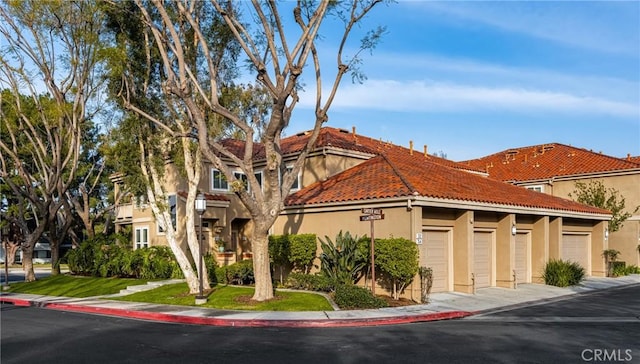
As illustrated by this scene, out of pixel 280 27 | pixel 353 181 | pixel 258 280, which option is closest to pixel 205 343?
pixel 258 280

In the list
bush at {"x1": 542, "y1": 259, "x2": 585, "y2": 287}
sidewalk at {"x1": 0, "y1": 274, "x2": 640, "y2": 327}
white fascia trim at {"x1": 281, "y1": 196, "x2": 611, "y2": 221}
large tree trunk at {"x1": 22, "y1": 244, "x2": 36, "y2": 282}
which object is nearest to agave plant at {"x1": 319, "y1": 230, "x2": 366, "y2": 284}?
white fascia trim at {"x1": 281, "y1": 196, "x2": 611, "y2": 221}

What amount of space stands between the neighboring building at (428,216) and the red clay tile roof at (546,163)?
7.75 metres

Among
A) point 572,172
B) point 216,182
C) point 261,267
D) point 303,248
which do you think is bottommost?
point 261,267

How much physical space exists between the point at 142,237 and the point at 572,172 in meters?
27.3

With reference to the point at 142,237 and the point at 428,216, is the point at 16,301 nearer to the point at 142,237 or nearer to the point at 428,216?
the point at 142,237

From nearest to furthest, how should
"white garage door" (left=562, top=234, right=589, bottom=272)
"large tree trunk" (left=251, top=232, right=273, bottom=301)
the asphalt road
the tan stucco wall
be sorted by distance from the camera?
the asphalt road → "large tree trunk" (left=251, top=232, right=273, bottom=301) → "white garage door" (left=562, top=234, right=589, bottom=272) → the tan stucco wall

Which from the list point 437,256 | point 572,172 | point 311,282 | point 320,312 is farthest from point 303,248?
point 572,172

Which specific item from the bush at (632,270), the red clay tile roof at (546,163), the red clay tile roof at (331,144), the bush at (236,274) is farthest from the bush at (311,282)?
the red clay tile roof at (546,163)

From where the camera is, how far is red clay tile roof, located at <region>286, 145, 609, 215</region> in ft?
67.9

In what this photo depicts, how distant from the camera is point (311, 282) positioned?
19.8 m

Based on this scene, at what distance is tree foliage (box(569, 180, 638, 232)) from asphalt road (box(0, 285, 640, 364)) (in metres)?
19.6

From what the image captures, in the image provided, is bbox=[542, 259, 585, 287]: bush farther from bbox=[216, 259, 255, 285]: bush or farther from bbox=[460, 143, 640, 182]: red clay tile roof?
bbox=[460, 143, 640, 182]: red clay tile roof

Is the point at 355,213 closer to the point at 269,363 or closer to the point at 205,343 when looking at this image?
the point at 205,343

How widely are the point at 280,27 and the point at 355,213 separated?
7486mm
